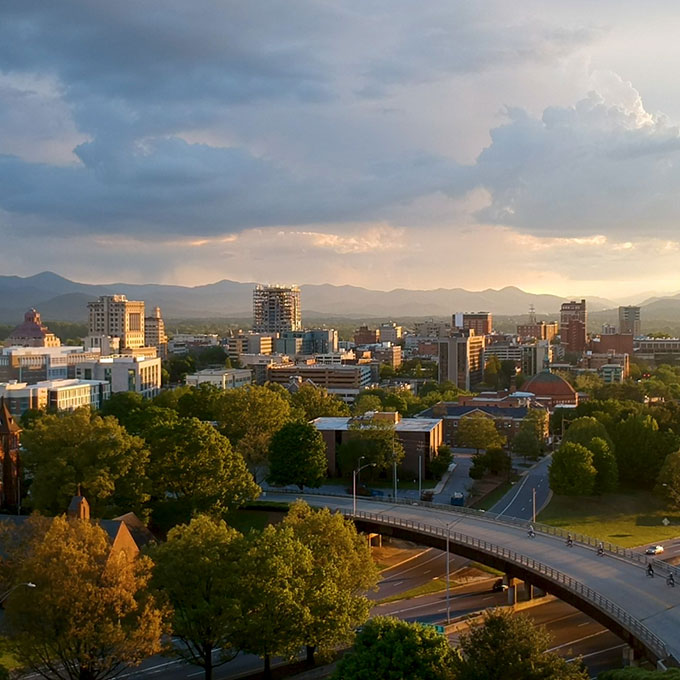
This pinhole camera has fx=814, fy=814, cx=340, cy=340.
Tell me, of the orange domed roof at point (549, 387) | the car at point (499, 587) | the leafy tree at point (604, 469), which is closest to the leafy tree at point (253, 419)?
the car at point (499, 587)

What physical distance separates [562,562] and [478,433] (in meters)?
46.4

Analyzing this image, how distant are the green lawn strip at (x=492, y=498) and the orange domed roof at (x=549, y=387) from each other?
5055cm

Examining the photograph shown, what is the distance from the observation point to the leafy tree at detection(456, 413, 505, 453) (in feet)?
308

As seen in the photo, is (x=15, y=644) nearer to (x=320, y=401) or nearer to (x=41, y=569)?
→ (x=41, y=569)

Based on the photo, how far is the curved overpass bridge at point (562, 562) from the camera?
38125mm

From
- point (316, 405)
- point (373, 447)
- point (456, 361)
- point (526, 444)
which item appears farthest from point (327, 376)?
point (373, 447)

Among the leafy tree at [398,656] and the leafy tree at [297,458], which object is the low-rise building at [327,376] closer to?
the leafy tree at [297,458]

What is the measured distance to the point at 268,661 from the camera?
126 feet

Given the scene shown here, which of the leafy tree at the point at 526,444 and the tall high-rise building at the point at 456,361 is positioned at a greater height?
the tall high-rise building at the point at 456,361

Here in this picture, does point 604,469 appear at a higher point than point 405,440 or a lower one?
lower

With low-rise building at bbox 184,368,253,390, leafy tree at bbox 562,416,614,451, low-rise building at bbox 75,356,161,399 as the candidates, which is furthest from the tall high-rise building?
leafy tree at bbox 562,416,614,451

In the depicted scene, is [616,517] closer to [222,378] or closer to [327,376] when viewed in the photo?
[222,378]

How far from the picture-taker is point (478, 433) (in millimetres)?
94062

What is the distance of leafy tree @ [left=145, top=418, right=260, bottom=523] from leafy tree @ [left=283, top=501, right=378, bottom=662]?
11367 millimetres
